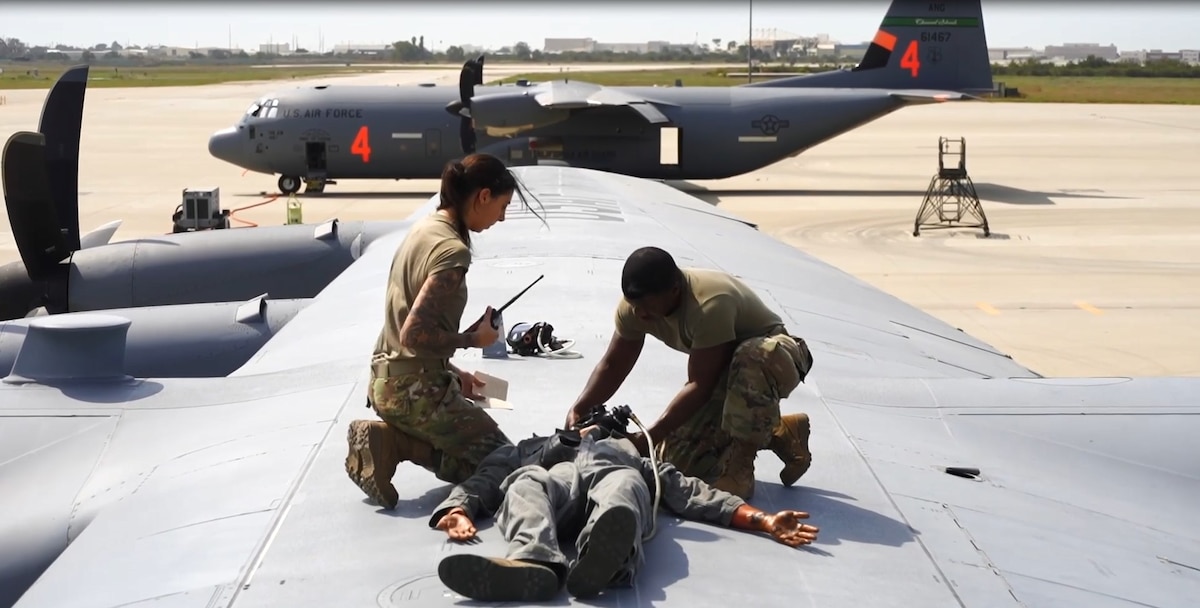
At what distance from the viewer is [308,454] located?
7.16 meters

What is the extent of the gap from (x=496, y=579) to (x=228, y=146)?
93.5 feet

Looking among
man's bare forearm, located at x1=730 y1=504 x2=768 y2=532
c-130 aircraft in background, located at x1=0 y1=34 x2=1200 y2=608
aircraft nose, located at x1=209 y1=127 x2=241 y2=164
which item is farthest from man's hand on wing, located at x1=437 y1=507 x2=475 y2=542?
aircraft nose, located at x1=209 y1=127 x2=241 y2=164

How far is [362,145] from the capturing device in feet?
102

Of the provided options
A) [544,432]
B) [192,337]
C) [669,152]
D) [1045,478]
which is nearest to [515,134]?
[669,152]

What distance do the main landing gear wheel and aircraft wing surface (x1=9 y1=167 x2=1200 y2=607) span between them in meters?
21.6

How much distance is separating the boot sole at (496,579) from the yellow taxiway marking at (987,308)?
14.9 m

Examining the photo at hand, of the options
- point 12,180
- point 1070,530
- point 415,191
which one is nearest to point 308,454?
point 1070,530

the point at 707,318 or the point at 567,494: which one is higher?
the point at 707,318

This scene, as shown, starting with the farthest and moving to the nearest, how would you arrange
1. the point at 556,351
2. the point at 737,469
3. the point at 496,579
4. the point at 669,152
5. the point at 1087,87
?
the point at 1087,87, the point at 669,152, the point at 556,351, the point at 737,469, the point at 496,579

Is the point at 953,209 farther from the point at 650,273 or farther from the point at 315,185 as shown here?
the point at 650,273

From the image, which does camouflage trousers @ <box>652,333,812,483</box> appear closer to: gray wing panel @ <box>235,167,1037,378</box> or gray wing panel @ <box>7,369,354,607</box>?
gray wing panel @ <box>7,369,354,607</box>

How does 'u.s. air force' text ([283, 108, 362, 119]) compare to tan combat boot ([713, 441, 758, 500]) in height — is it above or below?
above

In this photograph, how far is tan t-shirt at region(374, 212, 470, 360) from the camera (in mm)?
5953

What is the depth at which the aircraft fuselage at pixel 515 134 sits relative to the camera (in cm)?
3098
